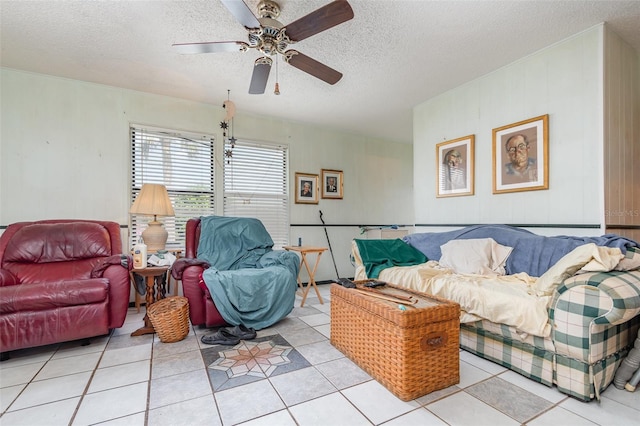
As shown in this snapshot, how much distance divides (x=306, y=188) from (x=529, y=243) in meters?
3.04

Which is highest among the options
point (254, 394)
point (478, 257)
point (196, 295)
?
point (478, 257)

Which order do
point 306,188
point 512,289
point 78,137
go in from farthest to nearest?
1. point 306,188
2. point 78,137
3. point 512,289

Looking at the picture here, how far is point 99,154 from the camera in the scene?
3449 millimetres

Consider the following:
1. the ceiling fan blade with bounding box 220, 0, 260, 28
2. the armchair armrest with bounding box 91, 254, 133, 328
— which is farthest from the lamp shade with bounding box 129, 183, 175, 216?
the ceiling fan blade with bounding box 220, 0, 260, 28

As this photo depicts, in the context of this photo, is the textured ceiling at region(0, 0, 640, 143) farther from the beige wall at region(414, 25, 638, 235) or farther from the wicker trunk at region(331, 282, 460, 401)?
the wicker trunk at region(331, 282, 460, 401)

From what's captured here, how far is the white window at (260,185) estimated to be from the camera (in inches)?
166

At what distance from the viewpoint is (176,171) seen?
12.6 ft

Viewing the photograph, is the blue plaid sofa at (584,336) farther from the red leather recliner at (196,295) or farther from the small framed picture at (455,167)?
the red leather recliner at (196,295)

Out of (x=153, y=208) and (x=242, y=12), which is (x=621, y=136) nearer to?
(x=242, y=12)

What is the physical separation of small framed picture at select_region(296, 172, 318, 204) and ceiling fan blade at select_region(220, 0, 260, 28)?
280cm

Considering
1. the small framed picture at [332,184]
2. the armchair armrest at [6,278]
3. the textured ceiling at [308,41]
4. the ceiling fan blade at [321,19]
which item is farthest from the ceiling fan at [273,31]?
the small framed picture at [332,184]

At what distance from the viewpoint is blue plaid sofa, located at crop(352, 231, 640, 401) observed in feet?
5.13

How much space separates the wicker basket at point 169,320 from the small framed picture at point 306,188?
2508 mm

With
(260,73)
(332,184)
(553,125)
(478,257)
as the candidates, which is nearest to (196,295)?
(260,73)
